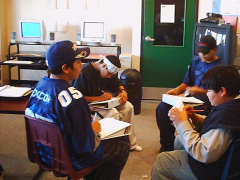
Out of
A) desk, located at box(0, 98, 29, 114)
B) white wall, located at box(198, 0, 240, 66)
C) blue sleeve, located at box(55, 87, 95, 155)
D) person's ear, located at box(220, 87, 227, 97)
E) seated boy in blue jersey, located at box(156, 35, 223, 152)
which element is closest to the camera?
person's ear, located at box(220, 87, 227, 97)

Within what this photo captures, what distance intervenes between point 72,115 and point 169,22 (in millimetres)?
3490

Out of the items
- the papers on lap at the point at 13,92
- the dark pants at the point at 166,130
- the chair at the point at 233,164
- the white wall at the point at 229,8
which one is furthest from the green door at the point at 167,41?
the chair at the point at 233,164

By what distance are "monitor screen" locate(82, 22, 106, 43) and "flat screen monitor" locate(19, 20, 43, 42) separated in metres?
0.72

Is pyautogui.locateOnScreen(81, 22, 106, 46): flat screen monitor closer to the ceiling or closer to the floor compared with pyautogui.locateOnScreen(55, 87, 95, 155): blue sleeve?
closer to the ceiling

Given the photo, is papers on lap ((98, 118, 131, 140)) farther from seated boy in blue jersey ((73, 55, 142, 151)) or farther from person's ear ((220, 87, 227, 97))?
person's ear ((220, 87, 227, 97))

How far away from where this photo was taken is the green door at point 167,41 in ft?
16.1

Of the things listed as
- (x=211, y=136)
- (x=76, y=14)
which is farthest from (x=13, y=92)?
(x=76, y=14)

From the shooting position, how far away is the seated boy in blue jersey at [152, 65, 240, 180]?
61.9 inches

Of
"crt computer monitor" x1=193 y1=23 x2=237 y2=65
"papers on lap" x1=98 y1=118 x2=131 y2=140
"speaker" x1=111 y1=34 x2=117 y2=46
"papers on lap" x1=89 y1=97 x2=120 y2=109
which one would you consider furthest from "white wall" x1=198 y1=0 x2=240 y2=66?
"papers on lap" x1=98 y1=118 x2=131 y2=140

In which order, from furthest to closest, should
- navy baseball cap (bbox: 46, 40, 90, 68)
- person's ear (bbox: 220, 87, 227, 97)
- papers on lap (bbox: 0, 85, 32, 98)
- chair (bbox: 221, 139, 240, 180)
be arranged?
1. papers on lap (bbox: 0, 85, 32, 98)
2. navy baseball cap (bbox: 46, 40, 90, 68)
3. person's ear (bbox: 220, 87, 227, 97)
4. chair (bbox: 221, 139, 240, 180)

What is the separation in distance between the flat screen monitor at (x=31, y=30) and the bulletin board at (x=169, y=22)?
183 cm

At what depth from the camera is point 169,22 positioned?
195 inches

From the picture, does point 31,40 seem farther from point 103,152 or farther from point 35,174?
point 103,152

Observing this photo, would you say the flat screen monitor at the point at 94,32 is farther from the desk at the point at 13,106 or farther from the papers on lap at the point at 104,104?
the desk at the point at 13,106
